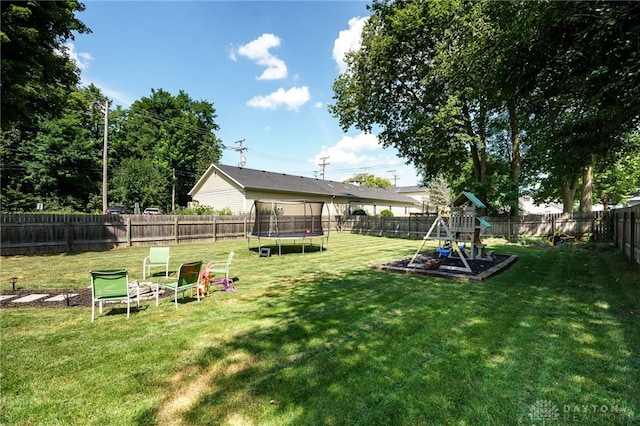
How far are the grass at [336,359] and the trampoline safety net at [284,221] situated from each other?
21.8 ft

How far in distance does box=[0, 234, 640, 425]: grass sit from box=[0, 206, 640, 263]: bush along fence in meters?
6.14

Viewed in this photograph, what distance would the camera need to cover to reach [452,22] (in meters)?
15.4

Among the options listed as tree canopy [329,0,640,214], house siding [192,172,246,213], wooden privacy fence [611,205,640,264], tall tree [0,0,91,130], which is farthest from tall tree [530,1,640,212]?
house siding [192,172,246,213]

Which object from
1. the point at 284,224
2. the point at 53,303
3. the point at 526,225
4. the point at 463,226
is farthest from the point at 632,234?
the point at 53,303

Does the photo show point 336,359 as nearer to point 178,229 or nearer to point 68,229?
point 68,229

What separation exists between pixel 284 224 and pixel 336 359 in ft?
39.5

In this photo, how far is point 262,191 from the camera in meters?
24.1

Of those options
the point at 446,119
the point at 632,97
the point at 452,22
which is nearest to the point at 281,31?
the point at 452,22

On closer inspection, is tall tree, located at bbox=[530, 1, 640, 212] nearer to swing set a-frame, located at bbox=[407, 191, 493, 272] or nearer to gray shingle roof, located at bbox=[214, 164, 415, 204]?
swing set a-frame, located at bbox=[407, 191, 493, 272]

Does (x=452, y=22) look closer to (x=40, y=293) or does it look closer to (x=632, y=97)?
(x=632, y=97)

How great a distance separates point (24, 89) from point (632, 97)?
15741mm

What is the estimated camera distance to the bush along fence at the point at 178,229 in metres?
10.9

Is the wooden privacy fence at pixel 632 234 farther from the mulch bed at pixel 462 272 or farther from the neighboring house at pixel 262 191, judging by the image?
the neighboring house at pixel 262 191

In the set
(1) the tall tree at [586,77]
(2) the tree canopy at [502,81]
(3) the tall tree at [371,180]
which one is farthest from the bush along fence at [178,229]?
(3) the tall tree at [371,180]
